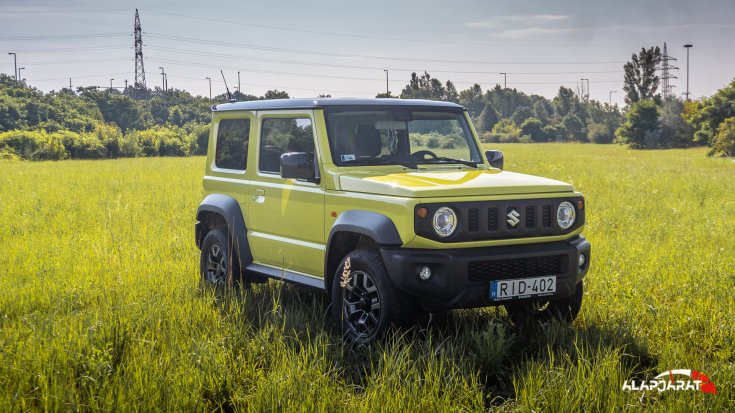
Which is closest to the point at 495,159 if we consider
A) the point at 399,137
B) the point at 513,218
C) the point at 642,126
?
the point at 399,137

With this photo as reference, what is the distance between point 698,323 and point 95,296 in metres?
5.22

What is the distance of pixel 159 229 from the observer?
1240cm

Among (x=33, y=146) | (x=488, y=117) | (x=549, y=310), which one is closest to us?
(x=549, y=310)

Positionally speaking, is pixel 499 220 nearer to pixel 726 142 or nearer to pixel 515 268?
pixel 515 268

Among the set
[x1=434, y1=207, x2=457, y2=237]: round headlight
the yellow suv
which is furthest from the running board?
[x1=434, y1=207, x2=457, y2=237]: round headlight

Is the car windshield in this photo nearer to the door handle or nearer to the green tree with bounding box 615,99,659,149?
the door handle

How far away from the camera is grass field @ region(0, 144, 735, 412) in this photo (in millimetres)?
4602

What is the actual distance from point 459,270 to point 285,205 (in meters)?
2.06

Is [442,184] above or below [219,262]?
above

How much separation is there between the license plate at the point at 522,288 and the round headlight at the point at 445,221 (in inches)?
18.9

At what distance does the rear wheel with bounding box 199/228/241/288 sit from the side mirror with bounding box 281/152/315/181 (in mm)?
1558

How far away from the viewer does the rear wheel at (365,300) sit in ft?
18.7

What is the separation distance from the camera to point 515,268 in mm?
5852

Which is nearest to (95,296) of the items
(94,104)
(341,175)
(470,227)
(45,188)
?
(341,175)
